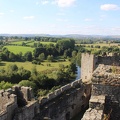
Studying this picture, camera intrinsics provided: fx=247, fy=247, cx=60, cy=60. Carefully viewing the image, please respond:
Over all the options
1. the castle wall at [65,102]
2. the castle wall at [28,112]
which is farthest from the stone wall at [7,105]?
the castle wall at [65,102]

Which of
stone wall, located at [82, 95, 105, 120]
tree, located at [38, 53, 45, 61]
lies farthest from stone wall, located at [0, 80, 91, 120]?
tree, located at [38, 53, 45, 61]

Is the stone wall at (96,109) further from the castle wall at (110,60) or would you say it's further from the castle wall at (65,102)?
the castle wall at (110,60)

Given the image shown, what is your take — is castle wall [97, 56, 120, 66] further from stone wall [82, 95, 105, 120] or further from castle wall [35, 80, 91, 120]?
stone wall [82, 95, 105, 120]

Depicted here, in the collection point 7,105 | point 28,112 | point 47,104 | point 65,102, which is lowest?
point 65,102

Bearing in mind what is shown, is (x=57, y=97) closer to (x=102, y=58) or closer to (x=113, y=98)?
(x=102, y=58)

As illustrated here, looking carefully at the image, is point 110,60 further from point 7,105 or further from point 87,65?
point 7,105

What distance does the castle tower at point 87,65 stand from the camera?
23109 mm

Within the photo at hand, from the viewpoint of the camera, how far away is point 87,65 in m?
23.6

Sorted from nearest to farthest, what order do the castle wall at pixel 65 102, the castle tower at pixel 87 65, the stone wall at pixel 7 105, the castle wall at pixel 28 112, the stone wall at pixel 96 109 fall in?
1. the stone wall at pixel 96 109
2. the stone wall at pixel 7 105
3. the castle wall at pixel 28 112
4. the castle wall at pixel 65 102
5. the castle tower at pixel 87 65

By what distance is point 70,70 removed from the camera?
56719mm

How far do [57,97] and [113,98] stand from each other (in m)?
11.8

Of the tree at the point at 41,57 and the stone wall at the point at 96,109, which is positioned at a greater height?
the stone wall at the point at 96,109

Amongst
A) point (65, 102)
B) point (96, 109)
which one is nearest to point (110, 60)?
point (65, 102)

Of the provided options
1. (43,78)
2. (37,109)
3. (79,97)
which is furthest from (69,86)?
(43,78)
